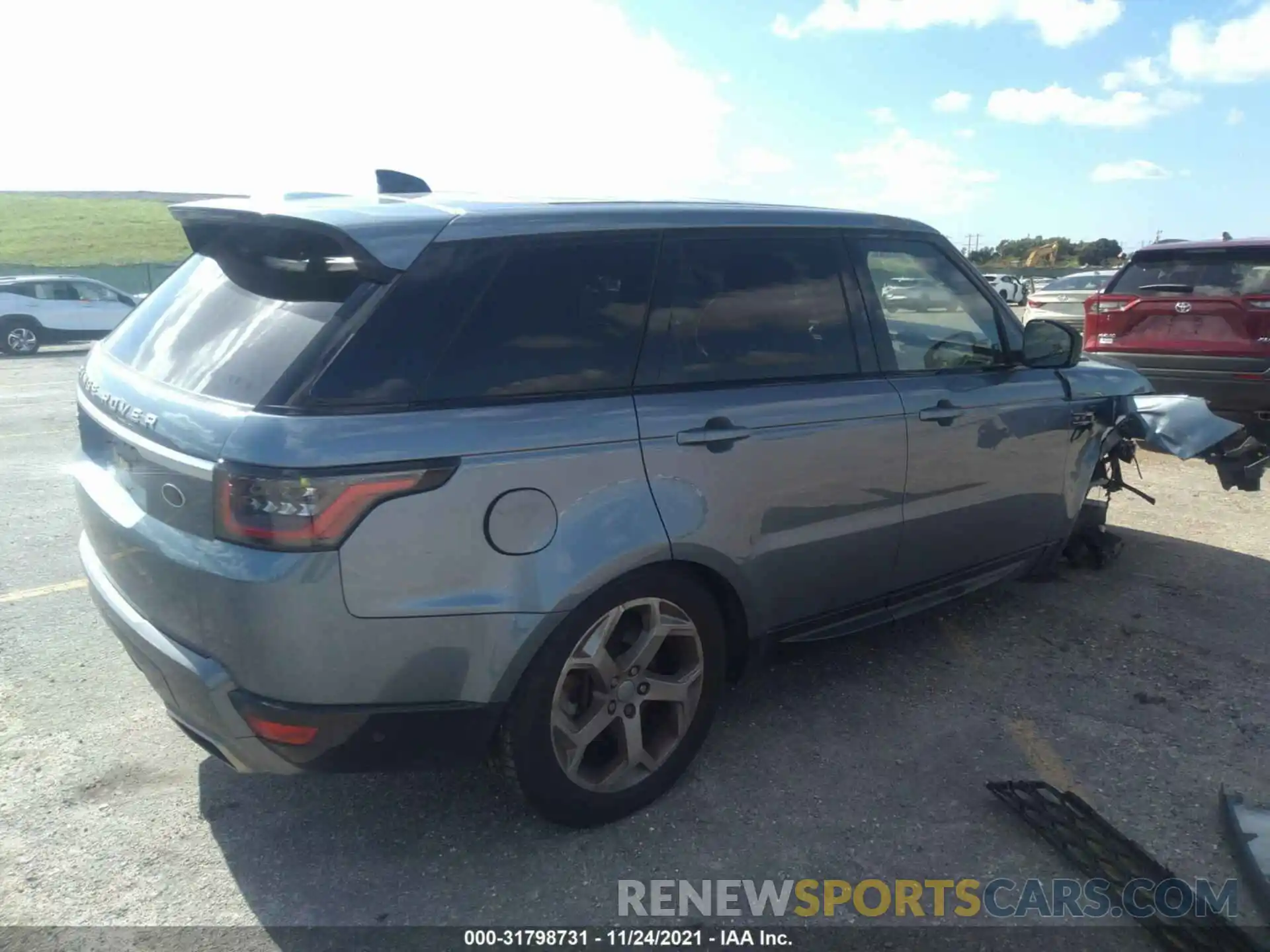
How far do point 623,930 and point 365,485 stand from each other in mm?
1382

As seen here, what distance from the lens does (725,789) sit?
332 centimetres

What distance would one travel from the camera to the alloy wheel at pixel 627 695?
2912mm

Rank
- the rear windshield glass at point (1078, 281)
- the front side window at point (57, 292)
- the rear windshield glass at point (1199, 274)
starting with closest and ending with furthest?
the rear windshield glass at point (1199, 274), the front side window at point (57, 292), the rear windshield glass at point (1078, 281)

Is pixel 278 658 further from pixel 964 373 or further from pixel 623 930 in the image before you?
pixel 964 373

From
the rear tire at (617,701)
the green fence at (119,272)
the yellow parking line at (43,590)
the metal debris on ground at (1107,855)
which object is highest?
the rear tire at (617,701)

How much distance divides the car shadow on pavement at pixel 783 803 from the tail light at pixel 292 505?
3.51ft

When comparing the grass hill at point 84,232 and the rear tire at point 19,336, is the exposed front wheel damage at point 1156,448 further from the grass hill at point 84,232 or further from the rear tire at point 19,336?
the grass hill at point 84,232

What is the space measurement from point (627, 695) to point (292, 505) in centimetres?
119

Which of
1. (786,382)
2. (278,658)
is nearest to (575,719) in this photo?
(278,658)

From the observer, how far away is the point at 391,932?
2.63 meters

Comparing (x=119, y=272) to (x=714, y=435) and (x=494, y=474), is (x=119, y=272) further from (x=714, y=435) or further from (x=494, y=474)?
(x=494, y=474)

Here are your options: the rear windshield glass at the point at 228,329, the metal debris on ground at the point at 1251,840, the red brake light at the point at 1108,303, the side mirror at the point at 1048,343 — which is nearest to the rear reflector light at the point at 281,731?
the rear windshield glass at the point at 228,329

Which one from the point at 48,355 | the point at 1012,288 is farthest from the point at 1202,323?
the point at 1012,288

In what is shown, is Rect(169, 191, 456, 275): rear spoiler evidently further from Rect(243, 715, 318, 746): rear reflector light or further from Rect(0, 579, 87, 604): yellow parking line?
Rect(0, 579, 87, 604): yellow parking line
